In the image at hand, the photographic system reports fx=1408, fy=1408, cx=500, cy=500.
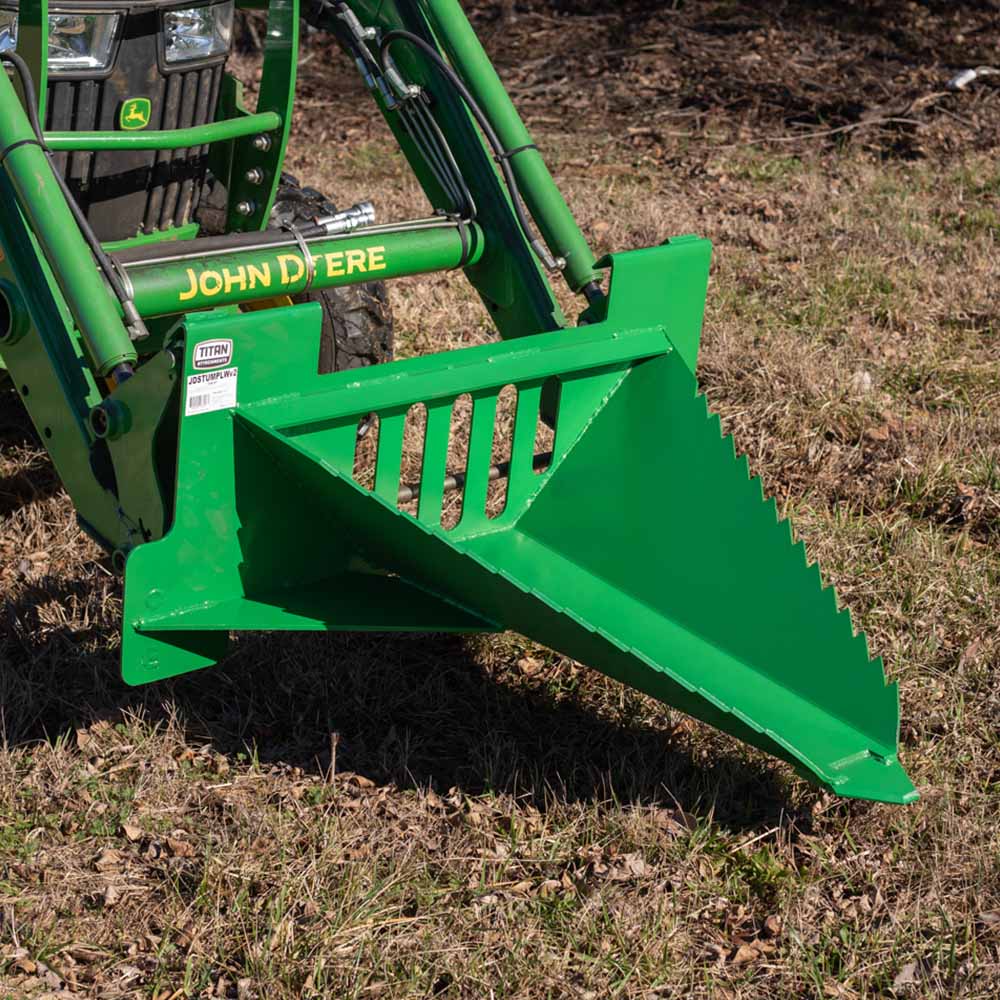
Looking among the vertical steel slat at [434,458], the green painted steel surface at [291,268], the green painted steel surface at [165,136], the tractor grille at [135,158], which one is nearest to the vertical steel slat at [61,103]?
the tractor grille at [135,158]

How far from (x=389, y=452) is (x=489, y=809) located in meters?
0.76

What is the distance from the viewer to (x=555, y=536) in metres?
3.23

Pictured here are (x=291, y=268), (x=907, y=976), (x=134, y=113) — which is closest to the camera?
(x=907, y=976)

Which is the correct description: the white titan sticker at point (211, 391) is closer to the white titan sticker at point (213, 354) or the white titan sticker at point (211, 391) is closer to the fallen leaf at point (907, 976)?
the white titan sticker at point (213, 354)

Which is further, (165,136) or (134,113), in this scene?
(134,113)

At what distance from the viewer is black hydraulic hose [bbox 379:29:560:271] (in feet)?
11.0

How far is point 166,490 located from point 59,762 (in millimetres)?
679

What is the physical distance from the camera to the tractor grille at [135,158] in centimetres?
335

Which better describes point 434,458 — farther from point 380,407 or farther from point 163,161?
point 163,161

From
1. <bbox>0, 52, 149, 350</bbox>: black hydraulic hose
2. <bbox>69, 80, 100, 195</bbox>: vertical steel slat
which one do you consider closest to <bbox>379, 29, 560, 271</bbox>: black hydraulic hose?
<bbox>69, 80, 100, 195</bbox>: vertical steel slat

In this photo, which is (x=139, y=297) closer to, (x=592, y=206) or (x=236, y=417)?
(x=236, y=417)

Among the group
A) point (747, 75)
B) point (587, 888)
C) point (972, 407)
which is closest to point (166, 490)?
point (587, 888)

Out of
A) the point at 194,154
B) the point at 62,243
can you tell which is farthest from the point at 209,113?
the point at 62,243

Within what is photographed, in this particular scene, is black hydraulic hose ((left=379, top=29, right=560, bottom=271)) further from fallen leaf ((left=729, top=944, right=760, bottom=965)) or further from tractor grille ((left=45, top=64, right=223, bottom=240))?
fallen leaf ((left=729, top=944, right=760, bottom=965))
